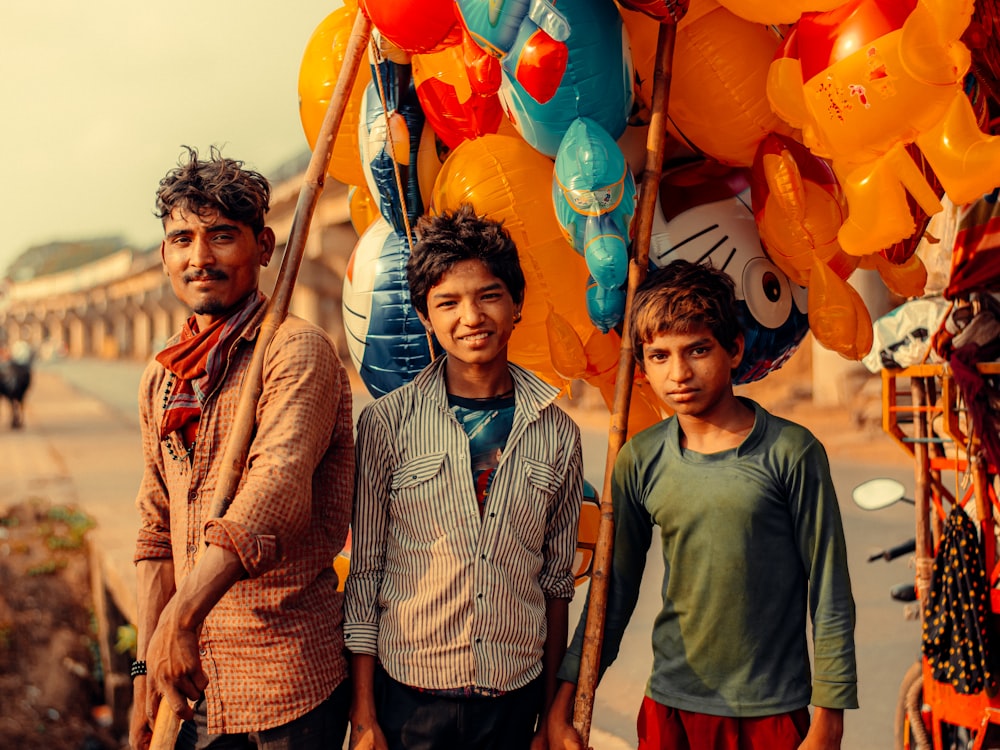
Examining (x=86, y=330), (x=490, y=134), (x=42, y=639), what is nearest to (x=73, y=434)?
(x=42, y=639)

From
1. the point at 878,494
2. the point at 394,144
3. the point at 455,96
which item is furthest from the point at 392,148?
the point at 878,494

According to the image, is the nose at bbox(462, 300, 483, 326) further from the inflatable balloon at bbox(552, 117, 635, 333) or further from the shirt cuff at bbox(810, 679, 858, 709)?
the shirt cuff at bbox(810, 679, 858, 709)

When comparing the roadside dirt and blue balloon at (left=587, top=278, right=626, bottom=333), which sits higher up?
blue balloon at (left=587, top=278, right=626, bottom=333)

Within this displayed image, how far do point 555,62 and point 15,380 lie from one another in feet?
60.1

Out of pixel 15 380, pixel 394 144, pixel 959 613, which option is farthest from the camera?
pixel 15 380

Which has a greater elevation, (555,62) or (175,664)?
(555,62)

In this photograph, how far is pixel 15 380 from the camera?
18000 millimetres

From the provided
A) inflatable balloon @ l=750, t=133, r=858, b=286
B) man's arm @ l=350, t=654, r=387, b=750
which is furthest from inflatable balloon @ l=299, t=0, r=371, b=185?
man's arm @ l=350, t=654, r=387, b=750

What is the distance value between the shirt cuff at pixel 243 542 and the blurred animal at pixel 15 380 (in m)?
18.1

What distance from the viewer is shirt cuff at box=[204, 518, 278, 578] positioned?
158 centimetres

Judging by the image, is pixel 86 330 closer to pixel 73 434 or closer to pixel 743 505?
pixel 73 434

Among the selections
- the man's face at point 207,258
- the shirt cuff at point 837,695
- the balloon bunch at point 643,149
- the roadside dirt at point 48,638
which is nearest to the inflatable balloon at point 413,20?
the balloon bunch at point 643,149

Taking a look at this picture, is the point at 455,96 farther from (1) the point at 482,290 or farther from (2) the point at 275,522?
(2) the point at 275,522

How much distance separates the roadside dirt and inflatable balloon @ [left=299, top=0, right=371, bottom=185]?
5856 millimetres
